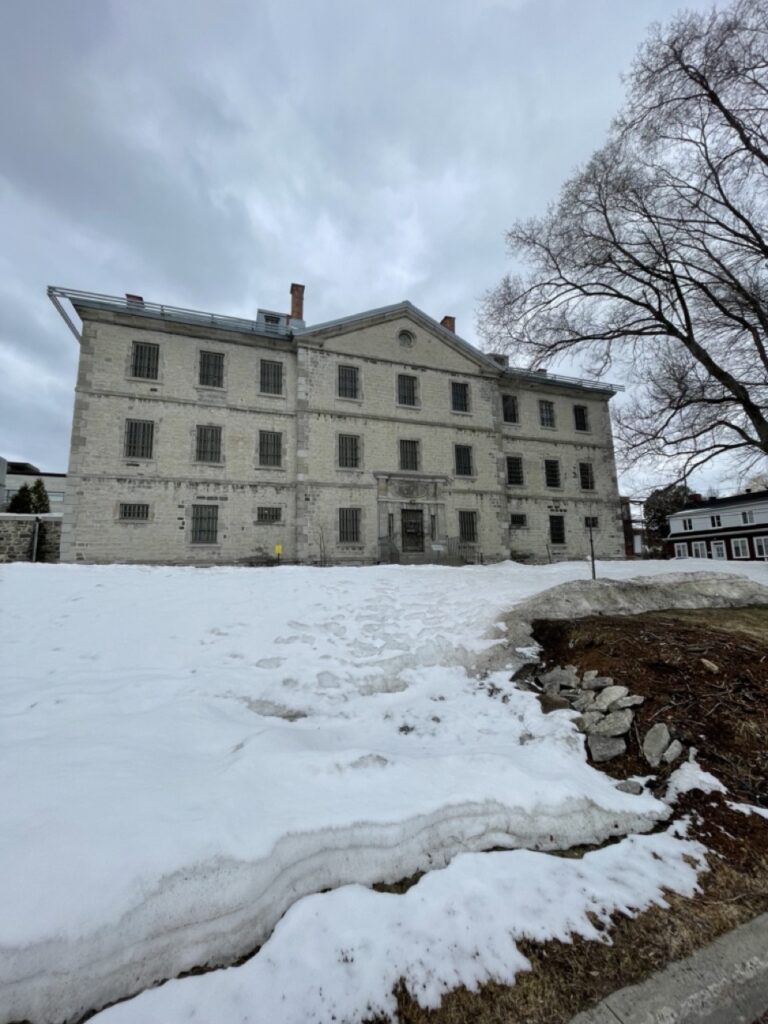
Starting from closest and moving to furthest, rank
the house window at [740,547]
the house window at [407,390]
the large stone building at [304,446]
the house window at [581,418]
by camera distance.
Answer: the large stone building at [304,446] → the house window at [407,390] → the house window at [581,418] → the house window at [740,547]

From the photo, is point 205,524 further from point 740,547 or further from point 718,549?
point 718,549

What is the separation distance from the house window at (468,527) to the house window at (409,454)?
3368mm

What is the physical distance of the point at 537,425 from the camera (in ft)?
82.3

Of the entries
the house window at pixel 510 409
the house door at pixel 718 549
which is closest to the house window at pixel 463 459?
the house window at pixel 510 409

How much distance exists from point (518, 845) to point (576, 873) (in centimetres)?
39

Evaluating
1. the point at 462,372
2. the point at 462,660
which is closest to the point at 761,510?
the point at 462,372

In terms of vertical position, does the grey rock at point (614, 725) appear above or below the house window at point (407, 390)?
below

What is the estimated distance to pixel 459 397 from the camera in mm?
22922

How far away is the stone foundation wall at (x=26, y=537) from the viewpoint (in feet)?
55.4

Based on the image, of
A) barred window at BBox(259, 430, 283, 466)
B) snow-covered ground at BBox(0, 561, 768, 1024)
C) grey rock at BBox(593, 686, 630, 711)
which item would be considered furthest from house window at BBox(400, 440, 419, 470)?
grey rock at BBox(593, 686, 630, 711)

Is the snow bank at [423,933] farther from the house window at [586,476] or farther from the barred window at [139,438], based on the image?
the house window at [586,476]

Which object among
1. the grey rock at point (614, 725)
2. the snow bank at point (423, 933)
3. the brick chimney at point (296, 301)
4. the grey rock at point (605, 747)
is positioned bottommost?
the snow bank at point (423, 933)

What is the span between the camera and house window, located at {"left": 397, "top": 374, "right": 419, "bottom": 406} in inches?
851

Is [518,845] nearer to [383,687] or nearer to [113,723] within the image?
[383,687]
